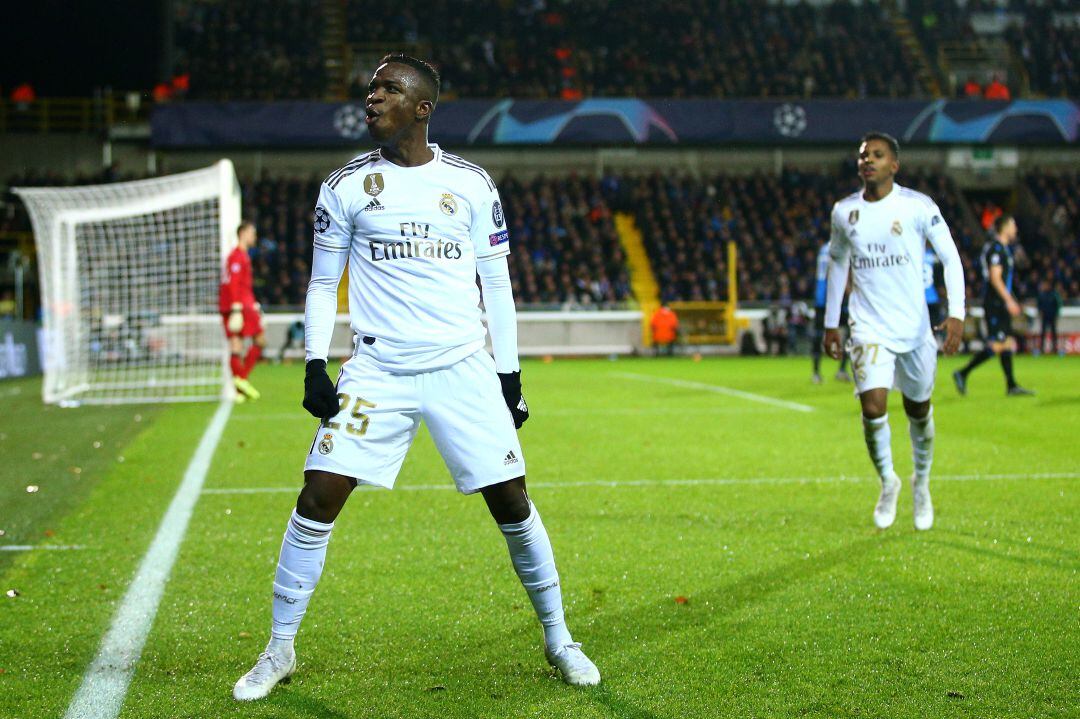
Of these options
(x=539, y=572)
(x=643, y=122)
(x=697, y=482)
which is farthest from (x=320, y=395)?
(x=643, y=122)

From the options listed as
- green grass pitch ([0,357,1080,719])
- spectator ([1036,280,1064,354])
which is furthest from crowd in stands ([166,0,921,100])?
green grass pitch ([0,357,1080,719])

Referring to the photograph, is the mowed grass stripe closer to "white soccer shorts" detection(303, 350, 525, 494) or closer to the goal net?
"white soccer shorts" detection(303, 350, 525, 494)

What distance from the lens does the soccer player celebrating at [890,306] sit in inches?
263

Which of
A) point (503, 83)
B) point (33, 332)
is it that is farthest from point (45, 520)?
point (503, 83)

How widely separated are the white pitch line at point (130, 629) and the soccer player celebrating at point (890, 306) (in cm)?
379

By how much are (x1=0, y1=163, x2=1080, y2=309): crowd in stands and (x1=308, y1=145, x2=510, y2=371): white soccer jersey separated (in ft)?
82.9

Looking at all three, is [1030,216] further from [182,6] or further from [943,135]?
[182,6]

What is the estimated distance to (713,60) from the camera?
37188mm

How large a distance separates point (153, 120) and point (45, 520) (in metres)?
27.9

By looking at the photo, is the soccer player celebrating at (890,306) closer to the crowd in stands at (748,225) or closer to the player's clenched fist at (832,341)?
the player's clenched fist at (832,341)

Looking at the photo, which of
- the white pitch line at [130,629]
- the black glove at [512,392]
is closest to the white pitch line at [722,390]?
the white pitch line at [130,629]

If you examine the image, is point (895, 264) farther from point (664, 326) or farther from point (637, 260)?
point (637, 260)

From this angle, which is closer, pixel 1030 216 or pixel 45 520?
pixel 45 520

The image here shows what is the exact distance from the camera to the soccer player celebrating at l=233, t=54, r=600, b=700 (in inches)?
154
